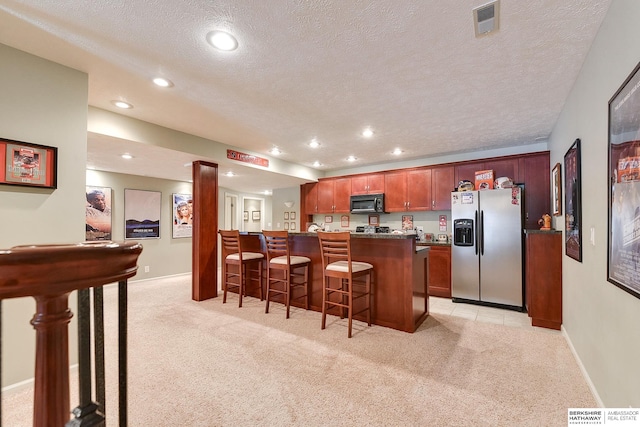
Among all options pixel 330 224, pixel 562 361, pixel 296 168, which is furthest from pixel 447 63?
pixel 330 224

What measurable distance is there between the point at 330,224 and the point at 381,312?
3.52m

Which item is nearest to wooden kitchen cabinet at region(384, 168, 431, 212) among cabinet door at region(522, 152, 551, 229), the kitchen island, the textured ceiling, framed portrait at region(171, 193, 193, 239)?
cabinet door at region(522, 152, 551, 229)

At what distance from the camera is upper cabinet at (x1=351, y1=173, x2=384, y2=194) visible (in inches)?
221

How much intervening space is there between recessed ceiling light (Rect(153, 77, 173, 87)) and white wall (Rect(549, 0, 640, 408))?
297cm

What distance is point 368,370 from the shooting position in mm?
2225

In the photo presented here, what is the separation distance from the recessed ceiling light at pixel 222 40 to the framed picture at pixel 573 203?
2697 mm

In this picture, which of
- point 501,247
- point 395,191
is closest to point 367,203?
point 395,191

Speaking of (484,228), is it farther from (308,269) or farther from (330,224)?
(330,224)

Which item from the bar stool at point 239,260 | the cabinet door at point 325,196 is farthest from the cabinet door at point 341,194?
the bar stool at point 239,260

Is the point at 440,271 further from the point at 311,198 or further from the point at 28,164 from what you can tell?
the point at 28,164

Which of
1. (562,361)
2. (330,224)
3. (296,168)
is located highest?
(296,168)

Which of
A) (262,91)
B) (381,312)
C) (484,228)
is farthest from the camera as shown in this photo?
(484,228)

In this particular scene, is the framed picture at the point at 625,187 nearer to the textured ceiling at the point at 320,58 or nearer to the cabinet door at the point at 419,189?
the textured ceiling at the point at 320,58

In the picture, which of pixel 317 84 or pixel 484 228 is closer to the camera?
pixel 317 84
